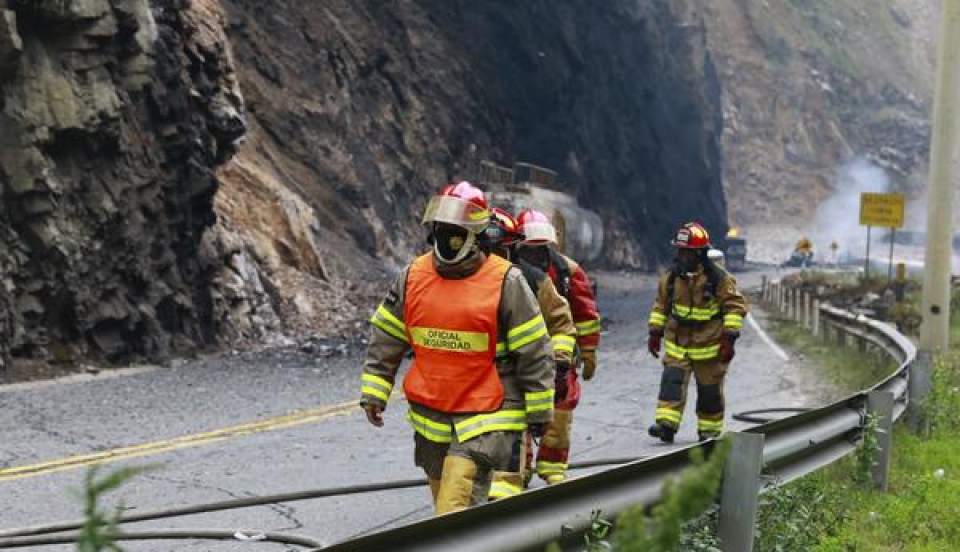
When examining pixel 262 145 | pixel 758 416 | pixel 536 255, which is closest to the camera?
pixel 536 255

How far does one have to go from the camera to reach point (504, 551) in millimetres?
3234

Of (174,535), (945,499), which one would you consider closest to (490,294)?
(174,535)

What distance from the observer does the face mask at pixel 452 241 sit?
195 inches

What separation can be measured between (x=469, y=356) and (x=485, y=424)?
10.8 inches

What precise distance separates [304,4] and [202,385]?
21.0m

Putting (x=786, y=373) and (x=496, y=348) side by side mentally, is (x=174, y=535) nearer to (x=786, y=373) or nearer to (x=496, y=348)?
(x=496, y=348)

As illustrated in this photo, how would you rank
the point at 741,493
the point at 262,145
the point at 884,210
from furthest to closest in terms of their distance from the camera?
the point at 262,145 < the point at 884,210 < the point at 741,493

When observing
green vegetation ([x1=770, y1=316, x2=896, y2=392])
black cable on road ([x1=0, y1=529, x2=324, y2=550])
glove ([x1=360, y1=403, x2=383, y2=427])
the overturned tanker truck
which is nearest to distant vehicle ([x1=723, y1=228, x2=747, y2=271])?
the overturned tanker truck

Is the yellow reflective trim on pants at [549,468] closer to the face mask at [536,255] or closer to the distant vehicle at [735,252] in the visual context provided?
the face mask at [536,255]

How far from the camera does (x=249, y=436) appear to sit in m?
10.1

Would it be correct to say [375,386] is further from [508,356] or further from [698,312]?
[698,312]

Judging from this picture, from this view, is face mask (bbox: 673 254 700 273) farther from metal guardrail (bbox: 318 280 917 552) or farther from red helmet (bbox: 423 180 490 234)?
red helmet (bbox: 423 180 490 234)

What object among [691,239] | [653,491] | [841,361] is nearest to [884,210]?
[841,361]

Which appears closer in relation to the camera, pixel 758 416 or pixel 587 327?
pixel 587 327
